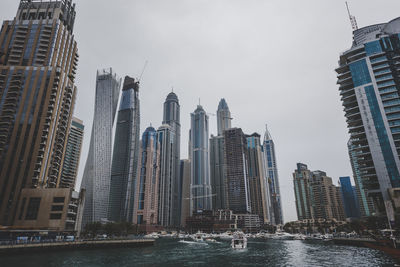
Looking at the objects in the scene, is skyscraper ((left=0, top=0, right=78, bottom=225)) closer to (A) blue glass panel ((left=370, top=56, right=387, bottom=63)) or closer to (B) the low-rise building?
(B) the low-rise building

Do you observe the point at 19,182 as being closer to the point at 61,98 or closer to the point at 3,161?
the point at 3,161

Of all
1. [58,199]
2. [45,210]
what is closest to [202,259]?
[58,199]

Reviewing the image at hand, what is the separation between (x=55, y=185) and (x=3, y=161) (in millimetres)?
26299

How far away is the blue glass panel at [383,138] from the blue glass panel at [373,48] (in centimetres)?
2115

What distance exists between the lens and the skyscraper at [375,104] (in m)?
118

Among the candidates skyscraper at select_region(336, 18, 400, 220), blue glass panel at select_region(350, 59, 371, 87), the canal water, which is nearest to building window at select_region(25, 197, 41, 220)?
the canal water

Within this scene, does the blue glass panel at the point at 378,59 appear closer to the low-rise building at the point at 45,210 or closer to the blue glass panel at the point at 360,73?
the blue glass panel at the point at 360,73

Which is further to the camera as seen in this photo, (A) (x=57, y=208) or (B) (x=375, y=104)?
(B) (x=375, y=104)

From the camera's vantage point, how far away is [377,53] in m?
134

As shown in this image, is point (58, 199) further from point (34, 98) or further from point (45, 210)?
point (34, 98)

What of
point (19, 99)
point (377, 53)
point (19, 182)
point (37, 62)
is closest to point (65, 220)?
point (19, 182)

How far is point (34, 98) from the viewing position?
4993 inches

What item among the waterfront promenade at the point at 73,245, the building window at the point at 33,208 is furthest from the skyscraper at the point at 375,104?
the building window at the point at 33,208

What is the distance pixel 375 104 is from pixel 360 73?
1991 cm
